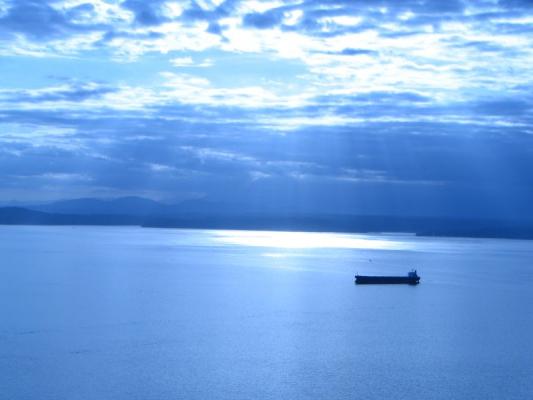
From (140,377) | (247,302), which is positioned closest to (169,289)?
(247,302)

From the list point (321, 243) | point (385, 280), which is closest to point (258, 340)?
point (385, 280)

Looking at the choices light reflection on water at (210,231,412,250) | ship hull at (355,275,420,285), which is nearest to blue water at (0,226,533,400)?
ship hull at (355,275,420,285)

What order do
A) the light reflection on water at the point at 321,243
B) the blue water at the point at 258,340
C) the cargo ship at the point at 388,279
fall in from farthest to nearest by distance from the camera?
the light reflection on water at the point at 321,243
the cargo ship at the point at 388,279
the blue water at the point at 258,340

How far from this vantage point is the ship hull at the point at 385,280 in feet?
131

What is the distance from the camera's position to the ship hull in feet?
131

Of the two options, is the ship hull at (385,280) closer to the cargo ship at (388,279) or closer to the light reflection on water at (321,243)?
the cargo ship at (388,279)

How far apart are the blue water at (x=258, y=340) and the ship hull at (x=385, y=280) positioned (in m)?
1.87

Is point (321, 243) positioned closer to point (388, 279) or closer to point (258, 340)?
point (388, 279)

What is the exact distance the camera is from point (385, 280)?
41.8 meters

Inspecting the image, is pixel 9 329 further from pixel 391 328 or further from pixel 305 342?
pixel 391 328

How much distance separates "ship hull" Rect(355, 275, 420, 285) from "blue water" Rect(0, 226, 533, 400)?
1.87 metres

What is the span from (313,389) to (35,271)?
31.5 m

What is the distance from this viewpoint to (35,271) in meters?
42.5

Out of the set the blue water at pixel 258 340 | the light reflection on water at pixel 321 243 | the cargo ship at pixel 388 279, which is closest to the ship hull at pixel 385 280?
the cargo ship at pixel 388 279
